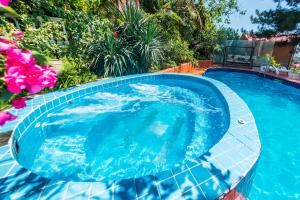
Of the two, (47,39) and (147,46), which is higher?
(47,39)

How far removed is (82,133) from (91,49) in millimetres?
4581

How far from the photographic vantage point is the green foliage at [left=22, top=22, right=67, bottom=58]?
6168 mm

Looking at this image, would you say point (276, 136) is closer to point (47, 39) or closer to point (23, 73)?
point (23, 73)

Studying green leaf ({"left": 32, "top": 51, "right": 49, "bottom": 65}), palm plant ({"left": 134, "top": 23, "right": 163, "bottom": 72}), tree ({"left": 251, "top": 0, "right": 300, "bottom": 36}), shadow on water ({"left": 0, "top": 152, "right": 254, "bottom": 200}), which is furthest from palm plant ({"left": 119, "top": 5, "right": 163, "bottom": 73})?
tree ({"left": 251, "top": 0, "right": 300, "bottom": 36})

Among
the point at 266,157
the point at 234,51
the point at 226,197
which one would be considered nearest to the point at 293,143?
the point at 266,157

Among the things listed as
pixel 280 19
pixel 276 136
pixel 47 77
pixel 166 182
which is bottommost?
pixel 276 136

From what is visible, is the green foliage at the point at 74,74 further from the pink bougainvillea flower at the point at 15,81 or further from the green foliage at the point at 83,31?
the pink bougainvillea flower at the point at 15,81

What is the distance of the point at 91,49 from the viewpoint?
763cm

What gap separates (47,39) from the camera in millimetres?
6664

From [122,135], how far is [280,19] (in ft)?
42.9

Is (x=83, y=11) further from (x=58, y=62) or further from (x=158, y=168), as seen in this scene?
(x=158, y=168)

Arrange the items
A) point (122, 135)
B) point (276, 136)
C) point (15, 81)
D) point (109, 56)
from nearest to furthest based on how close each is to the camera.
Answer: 1. point (15, 81)
2. point (122, 135)
3. point (276, 136)
4. point (109, 56)

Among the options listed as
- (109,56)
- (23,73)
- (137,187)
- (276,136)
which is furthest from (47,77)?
(109,56)

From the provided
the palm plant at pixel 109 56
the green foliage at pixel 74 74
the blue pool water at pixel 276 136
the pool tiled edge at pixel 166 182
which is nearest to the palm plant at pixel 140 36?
the palm plant at pixel 109 56
